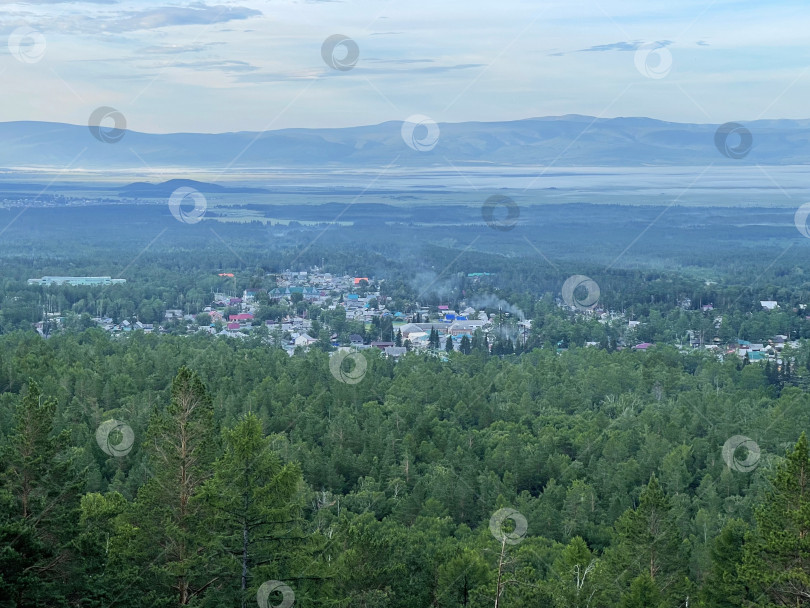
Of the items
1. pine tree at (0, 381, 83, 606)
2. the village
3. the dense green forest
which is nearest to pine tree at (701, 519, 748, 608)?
the dense green forest

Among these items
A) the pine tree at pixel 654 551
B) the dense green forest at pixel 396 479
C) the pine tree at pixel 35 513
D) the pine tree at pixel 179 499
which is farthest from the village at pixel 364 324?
the pine tree at pixel 35 513

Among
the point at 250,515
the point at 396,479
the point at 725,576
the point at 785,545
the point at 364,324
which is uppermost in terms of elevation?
the point at 364,324

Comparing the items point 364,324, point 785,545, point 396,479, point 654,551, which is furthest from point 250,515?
point 364,324

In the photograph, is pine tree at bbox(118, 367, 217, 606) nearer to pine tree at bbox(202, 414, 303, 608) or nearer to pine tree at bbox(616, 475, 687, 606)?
pine tree at bbox(202, 414, 303, 608)

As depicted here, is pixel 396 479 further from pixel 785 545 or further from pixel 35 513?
pixel 785 545

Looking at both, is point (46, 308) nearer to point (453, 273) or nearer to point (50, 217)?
point (453, 273)

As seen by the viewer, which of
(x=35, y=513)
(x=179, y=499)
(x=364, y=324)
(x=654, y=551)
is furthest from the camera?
(x=364, y=324)

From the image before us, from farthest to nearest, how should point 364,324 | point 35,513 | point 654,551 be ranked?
1. point 364,324
2. point 654,551
3. point 35,513

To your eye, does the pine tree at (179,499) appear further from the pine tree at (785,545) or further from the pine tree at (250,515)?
the pine tree at (785,545)
